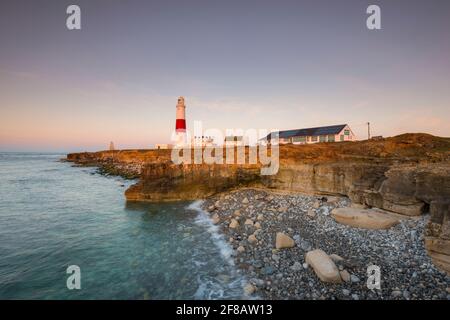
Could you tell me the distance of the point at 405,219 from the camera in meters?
11.5

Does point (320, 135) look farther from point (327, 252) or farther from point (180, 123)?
point (327, 252)

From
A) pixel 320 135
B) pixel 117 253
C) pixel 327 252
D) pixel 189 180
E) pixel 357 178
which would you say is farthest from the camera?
pixel 320 135

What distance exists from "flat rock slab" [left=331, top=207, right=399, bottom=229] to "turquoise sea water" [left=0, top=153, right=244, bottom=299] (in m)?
6.89

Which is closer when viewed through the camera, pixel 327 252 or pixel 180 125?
pixel 327 252

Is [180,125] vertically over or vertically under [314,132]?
over

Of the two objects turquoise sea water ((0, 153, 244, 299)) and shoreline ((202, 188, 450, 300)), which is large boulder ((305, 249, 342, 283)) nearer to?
shoreline ((202, 188, 450, 300))

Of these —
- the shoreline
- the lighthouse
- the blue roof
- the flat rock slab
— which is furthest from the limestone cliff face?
the blue roof

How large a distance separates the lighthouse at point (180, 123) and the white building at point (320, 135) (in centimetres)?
2668

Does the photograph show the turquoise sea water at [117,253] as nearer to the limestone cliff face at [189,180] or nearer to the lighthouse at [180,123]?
the limestone cliff face at [189,180]

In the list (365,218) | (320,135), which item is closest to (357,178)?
(365,218)

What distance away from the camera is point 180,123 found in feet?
123

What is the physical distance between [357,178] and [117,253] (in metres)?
16.0

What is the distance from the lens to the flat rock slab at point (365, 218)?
11148 mm

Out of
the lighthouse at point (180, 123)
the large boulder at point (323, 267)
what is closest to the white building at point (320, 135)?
the lighthouse at point (180, 123)
